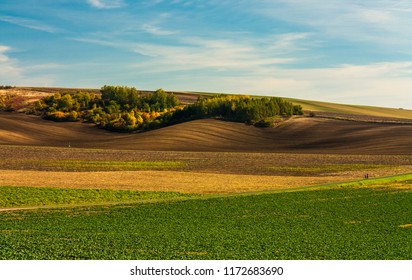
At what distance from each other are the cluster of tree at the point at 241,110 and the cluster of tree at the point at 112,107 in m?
8.25

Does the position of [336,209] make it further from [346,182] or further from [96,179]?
[96,179]

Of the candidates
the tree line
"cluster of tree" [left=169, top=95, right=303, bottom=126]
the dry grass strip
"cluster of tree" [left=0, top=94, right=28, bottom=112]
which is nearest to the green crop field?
the dry grass strip

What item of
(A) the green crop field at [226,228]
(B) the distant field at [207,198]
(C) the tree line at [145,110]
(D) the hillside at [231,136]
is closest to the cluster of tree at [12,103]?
(C) the tree line at [145,110]

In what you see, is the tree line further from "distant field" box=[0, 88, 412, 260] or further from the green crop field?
Result: the green crop field

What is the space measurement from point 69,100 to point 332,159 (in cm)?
9152

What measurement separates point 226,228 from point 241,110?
111583mm

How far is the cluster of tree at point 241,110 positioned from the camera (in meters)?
146

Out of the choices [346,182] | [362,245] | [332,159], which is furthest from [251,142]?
[362,245]

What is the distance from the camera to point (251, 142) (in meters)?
127

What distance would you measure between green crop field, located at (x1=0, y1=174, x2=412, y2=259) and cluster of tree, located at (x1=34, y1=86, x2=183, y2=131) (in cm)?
9757

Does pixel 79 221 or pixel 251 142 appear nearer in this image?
pixel 79 221

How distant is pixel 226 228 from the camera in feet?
120

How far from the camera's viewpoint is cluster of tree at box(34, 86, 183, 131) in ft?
493

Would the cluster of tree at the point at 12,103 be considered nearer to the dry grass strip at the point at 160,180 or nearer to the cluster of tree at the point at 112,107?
the cluster of tree at the point at 112,107
